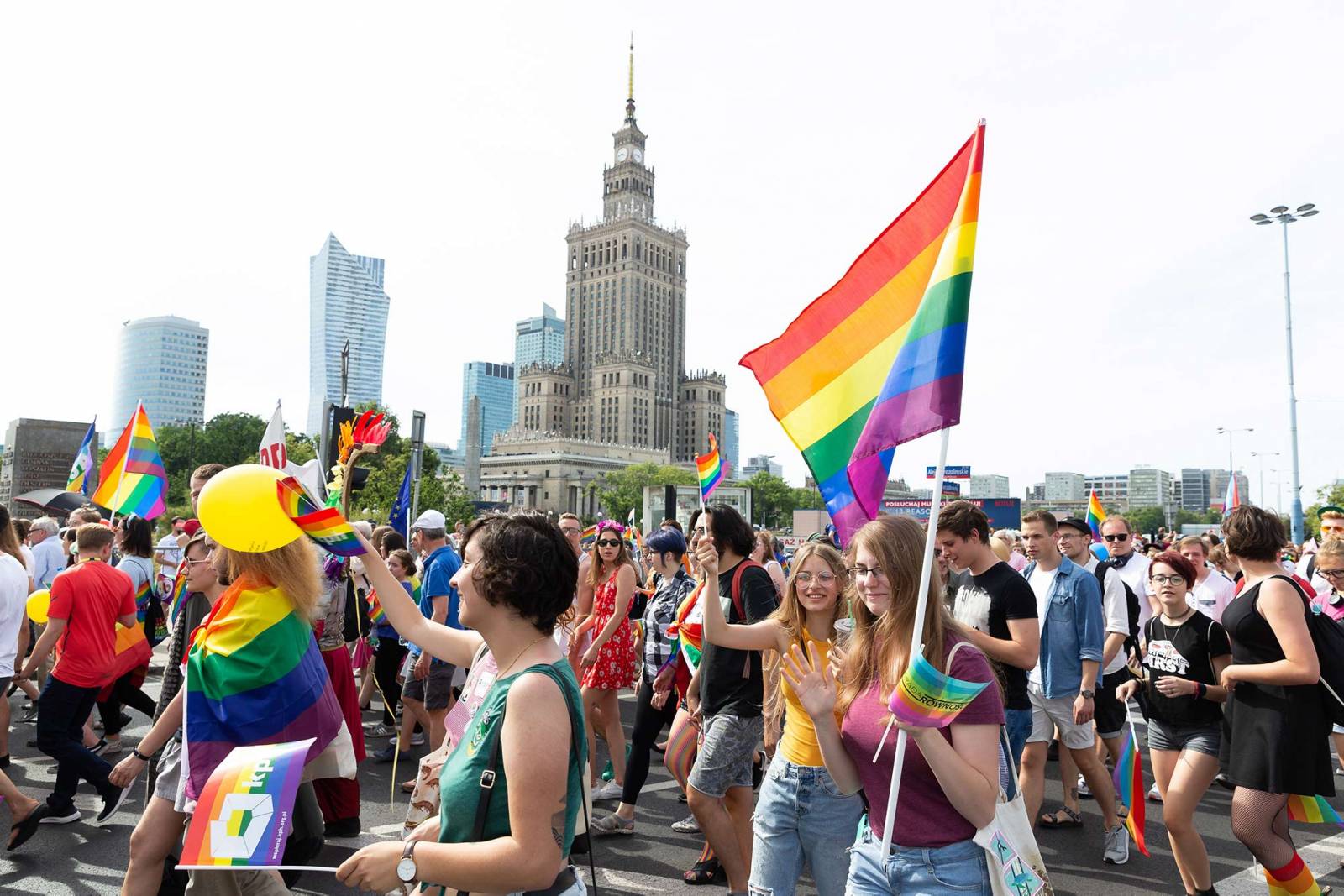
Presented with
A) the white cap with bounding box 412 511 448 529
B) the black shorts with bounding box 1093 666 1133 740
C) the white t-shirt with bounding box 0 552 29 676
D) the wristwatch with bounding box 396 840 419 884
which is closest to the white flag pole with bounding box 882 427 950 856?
the wristwatch with bounding box 396 840 419 884

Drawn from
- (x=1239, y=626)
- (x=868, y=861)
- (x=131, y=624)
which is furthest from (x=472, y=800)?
(x=131, y=624)

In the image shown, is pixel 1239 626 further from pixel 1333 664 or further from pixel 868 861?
pixel 868 861

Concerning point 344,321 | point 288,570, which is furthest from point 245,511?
point 344,321

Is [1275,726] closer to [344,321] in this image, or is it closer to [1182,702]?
[1182,702]

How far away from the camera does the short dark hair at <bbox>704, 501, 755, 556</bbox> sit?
5.17m

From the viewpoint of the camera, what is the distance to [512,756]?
7.01 ft

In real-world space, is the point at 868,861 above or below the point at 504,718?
below

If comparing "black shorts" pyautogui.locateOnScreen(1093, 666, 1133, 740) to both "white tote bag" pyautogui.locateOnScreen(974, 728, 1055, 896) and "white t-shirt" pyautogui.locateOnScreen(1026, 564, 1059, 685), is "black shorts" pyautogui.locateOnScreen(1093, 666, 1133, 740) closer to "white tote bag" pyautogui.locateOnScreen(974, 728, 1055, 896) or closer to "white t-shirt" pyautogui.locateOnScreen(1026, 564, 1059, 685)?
"white t-shirt" pyautogui.locateOnScreen(1026, 564, 1059, 685)

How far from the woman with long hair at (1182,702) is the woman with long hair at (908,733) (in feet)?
8.33

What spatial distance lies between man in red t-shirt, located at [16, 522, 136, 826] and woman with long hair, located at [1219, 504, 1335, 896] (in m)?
6.29

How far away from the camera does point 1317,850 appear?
6.21 meters

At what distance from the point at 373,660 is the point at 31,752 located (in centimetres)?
290

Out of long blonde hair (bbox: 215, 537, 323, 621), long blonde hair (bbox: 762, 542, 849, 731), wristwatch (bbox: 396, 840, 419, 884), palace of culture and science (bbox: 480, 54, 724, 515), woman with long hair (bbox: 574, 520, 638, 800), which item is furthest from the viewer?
palace of culture and science (bbox: 480, 54, 724, 515)

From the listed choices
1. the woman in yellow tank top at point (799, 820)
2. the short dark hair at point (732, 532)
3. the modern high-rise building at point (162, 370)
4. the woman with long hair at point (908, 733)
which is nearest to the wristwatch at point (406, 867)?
the woman with long hair at point (908, 733)
